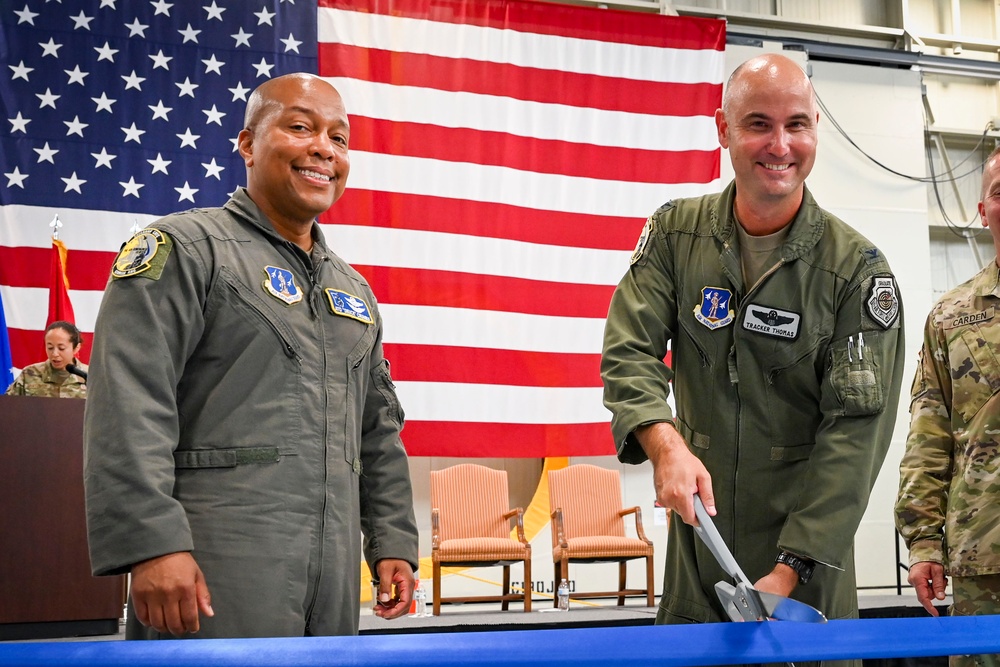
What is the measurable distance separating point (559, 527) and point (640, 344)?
210 inches

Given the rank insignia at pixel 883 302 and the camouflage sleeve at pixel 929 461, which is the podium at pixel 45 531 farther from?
the rank insignia at pixel 883 302

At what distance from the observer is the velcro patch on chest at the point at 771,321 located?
1889mm

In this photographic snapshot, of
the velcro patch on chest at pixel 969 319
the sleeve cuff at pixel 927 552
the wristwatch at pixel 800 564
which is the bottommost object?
the sleeve cuff at pixel 927 552

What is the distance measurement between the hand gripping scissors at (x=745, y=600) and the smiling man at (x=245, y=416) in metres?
0.82

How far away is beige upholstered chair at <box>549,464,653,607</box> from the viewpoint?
22.9ft

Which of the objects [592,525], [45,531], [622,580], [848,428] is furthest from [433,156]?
[848,428]

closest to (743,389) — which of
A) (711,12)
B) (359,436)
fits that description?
(359,436)

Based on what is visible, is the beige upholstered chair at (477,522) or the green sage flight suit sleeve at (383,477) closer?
the green sage flight suit sleeve at (383,477)

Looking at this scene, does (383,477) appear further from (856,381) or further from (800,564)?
(856,381)

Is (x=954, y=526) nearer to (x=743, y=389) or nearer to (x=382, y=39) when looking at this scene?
(x=743, y=389)

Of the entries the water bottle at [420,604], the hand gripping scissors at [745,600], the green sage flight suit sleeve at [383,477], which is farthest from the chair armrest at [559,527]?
the hand gripping scissors at [745,600]

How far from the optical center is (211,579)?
5.68 feet

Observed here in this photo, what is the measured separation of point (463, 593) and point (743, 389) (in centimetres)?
667

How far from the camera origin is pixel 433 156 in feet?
25.0
